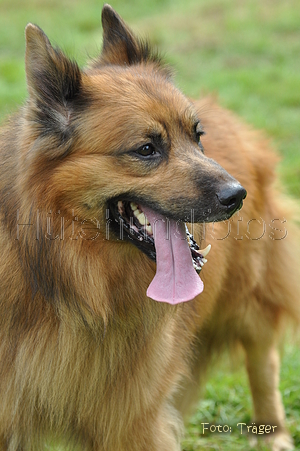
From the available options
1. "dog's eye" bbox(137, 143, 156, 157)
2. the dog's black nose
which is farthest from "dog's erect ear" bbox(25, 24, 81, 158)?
the dog's black nose

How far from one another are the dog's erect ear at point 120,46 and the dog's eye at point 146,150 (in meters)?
0.83

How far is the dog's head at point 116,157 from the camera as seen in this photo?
308 cm

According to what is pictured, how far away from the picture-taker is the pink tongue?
310 cm

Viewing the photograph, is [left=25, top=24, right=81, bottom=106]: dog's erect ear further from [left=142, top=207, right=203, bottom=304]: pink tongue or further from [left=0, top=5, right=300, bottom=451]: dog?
[left=142, top=207, right=203, bottom=304]: pink tongue

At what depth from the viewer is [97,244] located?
321 centimetres

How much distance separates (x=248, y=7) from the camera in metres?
13.6

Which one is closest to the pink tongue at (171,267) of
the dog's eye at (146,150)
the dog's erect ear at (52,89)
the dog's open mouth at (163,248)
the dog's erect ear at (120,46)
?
the dog's open mouth at (163,248)

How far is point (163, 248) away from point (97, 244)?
14.0 inches

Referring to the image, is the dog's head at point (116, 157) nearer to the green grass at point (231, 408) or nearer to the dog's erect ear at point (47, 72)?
the dog's erect ear at point (47, 72)

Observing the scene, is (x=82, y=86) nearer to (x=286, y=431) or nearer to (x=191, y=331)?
(x=191, y=331)

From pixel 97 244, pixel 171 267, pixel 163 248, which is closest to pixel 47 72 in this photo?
pixel 97 244

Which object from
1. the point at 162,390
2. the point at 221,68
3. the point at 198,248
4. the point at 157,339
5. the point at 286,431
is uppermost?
the point at 221,68

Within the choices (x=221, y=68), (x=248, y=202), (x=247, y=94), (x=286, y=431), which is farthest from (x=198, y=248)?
(x=221, y=68)

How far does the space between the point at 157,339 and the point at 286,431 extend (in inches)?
83.3
